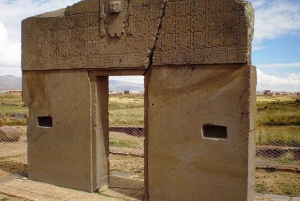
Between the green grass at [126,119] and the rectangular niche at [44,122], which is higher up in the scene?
the rectangular niche at [44,122]

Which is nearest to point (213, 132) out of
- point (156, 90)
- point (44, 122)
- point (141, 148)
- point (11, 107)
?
point (156, 90)

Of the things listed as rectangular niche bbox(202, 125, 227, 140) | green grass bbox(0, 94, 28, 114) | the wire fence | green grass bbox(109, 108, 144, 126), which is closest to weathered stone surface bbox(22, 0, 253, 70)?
rectangular niche bbox(202, 125, 227, 140)

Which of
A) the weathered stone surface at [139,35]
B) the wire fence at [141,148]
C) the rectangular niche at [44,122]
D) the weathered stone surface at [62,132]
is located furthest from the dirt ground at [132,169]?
the weathered stone surface at [139,35]

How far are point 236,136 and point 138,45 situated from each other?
2.06 m

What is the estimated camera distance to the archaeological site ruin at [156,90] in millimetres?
4340

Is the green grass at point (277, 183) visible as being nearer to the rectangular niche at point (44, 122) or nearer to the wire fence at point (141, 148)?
the wire fence at point (141, 148)

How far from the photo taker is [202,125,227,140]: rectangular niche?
459 centimetres

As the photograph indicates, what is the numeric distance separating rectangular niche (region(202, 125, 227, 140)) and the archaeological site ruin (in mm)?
14

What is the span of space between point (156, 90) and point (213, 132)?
3.58ft

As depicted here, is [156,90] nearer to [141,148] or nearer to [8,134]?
[141,148]

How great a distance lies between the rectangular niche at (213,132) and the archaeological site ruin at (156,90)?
14 mm

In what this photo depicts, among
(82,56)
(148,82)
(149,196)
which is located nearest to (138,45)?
(148,82)

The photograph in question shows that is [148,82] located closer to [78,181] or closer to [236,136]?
[236,136]

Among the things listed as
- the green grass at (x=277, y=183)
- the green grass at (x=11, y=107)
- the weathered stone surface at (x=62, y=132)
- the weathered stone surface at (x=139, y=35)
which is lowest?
the green grass at (x=277, y=183)
